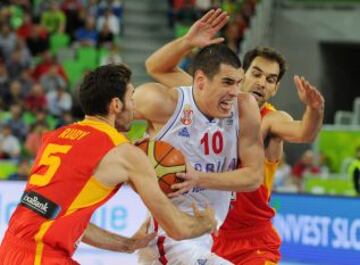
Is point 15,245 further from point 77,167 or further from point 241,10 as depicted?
point 241,10

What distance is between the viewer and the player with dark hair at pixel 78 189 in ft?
16.1

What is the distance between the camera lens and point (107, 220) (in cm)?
1016

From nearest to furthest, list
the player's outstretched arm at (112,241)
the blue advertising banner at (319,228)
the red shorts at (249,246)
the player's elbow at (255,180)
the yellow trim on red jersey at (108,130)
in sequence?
the yellow trim on red jersey at (108,130), the player's outstretched arm at (112,241), the player's elbow at (255,180), the red shorts at (249,246), the blue advertising banner at (319,228)

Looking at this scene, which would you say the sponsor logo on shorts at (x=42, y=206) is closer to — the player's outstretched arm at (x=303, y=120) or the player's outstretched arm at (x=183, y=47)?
the player's outstretched arm at (x=183, y=47)

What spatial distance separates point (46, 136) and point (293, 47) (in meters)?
14.7

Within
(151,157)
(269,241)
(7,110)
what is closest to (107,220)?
(269,241)

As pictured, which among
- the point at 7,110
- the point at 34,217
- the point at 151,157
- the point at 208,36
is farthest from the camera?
the point at 7,110

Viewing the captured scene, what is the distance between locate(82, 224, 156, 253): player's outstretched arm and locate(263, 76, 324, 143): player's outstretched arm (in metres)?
1.21

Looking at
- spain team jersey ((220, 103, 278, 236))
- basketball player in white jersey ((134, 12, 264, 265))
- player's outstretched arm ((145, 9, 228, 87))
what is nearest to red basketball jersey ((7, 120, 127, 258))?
basketball player in white jersey ((134, 12, 264, 265))

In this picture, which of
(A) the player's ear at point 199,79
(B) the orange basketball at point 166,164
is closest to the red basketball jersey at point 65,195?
(B) the orange basketball at point 166,164

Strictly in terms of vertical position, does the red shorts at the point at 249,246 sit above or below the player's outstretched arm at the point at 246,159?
below

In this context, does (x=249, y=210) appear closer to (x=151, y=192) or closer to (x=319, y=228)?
(x=151, y=192)

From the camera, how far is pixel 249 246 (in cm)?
629

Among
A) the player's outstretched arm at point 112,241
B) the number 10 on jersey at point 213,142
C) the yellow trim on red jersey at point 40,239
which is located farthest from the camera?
the number 10 on jersey at point 213,142
